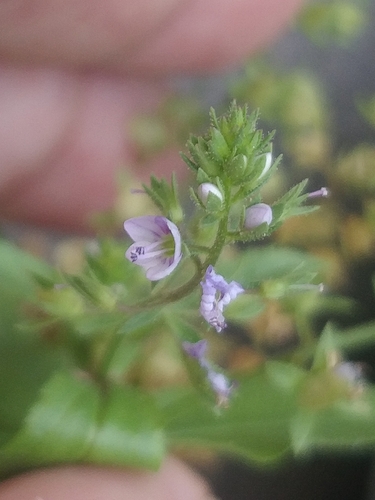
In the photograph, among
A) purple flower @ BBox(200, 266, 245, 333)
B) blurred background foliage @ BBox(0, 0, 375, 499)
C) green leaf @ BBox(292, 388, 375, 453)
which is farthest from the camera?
blurred background foliage @ BBox(0, 0, 375, 499)

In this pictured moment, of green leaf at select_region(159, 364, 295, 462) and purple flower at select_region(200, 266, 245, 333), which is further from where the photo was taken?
green leaf at select_region(159, 364, 295, 462)

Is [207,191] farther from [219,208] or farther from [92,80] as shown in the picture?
[92,80]

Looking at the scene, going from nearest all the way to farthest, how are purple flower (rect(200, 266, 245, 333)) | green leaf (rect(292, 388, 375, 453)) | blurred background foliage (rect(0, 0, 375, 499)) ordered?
purple flower (rect(200, 266, 245, 333)) → green leaf (rect(292, 388, 375, 453)) → blurred background foliage (rect(0, 0, 375, 499))

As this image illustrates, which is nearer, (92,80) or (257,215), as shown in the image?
(257,215)

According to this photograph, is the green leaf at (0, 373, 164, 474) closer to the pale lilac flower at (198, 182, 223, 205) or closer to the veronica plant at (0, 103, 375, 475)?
the veronica plant at (0, 103, 375, 475)

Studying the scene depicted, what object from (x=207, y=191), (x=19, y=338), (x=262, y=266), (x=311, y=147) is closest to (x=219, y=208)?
(x=207, y=191)

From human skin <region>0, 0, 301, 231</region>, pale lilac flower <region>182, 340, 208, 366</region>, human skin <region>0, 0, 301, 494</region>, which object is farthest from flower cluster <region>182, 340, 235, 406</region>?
human skin <region>0, 0, 301, 231</region>

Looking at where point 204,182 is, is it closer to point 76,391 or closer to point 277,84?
point 76,391
